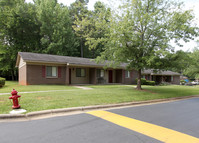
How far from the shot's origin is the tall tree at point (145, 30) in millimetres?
11750

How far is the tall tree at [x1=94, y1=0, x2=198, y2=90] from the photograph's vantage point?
11750 mm

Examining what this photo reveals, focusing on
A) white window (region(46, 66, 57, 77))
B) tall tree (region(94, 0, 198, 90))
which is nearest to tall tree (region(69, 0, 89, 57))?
white window (region(46, 66, 57, 77))

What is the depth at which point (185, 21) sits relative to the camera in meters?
11.9

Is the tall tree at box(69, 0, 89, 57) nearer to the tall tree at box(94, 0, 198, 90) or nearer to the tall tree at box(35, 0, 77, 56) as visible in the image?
the tall tree at box(35, 0, 77, 56)

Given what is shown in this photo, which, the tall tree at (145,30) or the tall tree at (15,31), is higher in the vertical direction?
the tall tree at (15,31)

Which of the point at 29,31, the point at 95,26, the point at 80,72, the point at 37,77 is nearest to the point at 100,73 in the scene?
the point at 80,72

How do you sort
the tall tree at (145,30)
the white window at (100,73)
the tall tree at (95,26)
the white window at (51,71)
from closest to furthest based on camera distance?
1. the tall tree at (145,30)
2. the tall tree at (95,26)
3. the white window at (51,71)
4. the white window at (100,73)

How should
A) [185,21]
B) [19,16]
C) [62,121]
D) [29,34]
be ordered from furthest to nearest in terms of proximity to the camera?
[29,34]
[19,16]
[185,21]
[62,121]

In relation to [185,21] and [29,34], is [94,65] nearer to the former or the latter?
[185,21]

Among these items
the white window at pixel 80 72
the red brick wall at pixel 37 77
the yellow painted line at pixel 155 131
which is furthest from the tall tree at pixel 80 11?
the yellow painted line at pixel 155 131

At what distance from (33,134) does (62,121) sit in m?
1.26

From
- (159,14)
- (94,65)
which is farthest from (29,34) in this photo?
(159,14)

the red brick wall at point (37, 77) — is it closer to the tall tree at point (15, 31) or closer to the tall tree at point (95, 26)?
the tall tree at point (95, 26)

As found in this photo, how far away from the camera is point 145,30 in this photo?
13.0 metres
